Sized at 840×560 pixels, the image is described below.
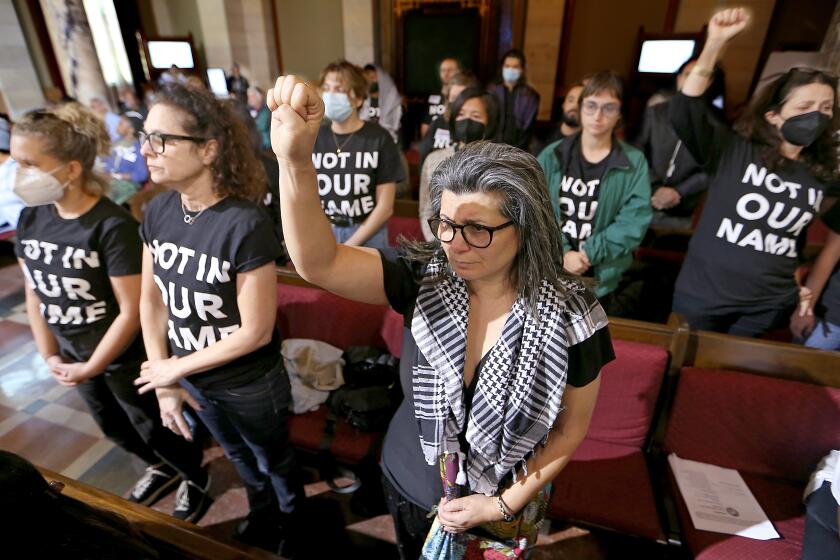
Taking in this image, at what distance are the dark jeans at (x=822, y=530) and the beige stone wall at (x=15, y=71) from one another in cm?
353

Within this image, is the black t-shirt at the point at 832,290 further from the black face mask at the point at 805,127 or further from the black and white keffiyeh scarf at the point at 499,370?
the black and white keffiyeh scarf at the point at 499,370

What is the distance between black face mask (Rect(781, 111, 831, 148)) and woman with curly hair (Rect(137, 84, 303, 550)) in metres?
2.05

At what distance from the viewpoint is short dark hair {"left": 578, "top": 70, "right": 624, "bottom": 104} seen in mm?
2066

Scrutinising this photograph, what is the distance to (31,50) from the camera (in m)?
2.57

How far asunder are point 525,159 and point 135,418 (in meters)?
2.06

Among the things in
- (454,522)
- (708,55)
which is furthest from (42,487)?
(708,55)

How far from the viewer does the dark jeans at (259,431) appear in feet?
5.41

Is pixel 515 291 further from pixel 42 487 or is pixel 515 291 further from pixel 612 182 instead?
pixel 612 182

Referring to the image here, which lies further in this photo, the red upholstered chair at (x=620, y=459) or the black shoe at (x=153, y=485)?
the black shoe at (x=153, y=485)

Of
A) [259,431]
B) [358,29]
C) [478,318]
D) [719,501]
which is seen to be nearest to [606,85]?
[478,318]

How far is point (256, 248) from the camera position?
1.43 metres

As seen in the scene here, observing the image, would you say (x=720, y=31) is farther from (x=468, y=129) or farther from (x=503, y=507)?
(x=503, y=507)

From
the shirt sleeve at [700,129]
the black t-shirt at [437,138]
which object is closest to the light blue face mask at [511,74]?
the black t-shirt at [437,138]

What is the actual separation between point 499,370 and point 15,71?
320 centimetres
